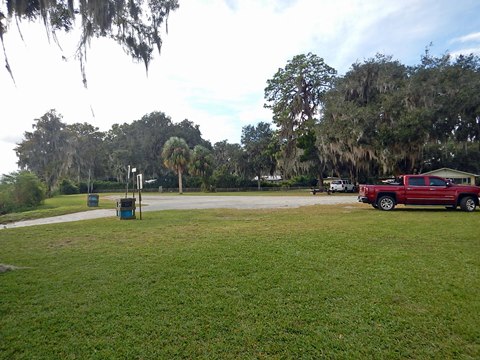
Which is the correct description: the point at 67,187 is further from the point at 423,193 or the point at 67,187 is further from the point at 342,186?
the point at 423,193

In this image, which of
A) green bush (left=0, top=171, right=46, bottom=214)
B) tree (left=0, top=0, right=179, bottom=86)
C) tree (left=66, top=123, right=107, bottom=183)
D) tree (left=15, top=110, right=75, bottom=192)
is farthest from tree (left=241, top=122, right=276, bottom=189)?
tree (left=0, top=0, right=179, bottom=86)

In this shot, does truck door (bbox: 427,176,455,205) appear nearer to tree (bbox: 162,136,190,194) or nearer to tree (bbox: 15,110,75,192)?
tree (bbox: 162,136,190,194)

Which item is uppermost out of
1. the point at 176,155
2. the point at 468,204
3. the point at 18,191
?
the point at 176,155

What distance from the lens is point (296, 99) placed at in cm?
3588

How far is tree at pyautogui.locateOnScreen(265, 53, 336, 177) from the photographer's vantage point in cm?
3497

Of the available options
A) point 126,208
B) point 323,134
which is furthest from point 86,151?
point 126,208

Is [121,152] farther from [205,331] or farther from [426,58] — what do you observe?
[205,331]

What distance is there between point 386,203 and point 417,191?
4.26 feet

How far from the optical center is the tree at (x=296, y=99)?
115 ft

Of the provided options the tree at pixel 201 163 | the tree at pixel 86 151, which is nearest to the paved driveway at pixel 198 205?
the tree at pixel 201 163

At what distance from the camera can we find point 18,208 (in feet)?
64.5

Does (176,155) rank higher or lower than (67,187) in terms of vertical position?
higher

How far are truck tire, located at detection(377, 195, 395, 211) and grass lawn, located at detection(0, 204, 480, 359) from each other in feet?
21.3

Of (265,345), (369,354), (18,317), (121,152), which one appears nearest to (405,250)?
(369,354)
